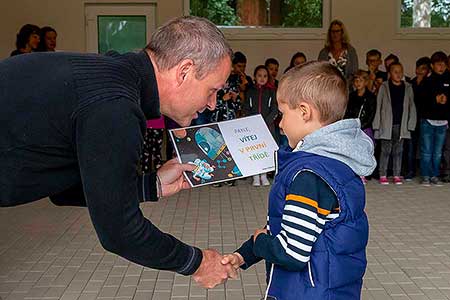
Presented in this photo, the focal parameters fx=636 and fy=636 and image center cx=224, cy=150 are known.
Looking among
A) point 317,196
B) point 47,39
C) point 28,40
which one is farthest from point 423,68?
point 317,196

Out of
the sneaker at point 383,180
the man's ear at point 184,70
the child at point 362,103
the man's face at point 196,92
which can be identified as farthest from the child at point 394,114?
the man's ear at point 184,70

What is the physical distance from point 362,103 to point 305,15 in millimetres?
2519

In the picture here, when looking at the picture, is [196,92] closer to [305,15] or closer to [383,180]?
[383,180]

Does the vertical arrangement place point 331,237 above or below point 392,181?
above

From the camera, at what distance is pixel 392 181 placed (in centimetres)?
916

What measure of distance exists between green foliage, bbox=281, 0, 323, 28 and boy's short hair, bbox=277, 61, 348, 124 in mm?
8707

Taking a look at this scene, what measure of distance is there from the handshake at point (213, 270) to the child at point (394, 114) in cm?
693

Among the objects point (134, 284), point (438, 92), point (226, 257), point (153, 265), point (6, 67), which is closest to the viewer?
point (6, 67)

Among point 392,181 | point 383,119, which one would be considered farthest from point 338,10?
point 392,181

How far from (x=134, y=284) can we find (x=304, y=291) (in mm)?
2624

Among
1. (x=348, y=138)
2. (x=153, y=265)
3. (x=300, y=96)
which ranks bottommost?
(x=153, y=265)

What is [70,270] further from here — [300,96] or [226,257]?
[300,96]

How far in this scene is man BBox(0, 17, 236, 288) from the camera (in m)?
1.80

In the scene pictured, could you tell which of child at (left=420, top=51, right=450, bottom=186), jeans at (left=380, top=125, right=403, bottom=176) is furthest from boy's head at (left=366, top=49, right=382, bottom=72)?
jeans at (left=380, top=125, right=403, bottom=176)
